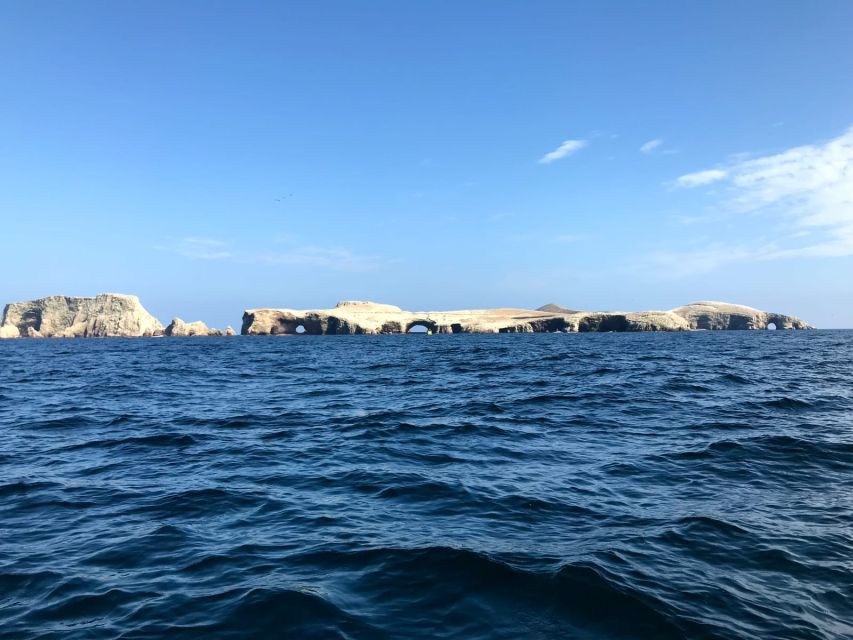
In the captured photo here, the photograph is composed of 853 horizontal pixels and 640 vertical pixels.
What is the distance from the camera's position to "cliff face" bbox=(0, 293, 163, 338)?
486ft

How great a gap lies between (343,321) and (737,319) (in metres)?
123

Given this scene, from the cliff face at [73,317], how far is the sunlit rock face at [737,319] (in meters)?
171

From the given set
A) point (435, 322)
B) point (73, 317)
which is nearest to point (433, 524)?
point (435, 322)

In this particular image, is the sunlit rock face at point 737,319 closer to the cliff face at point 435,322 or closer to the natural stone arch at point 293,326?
the cliff face at point 435,322

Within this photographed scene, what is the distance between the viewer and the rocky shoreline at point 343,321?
440 feet

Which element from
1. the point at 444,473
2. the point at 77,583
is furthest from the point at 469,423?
the point at 77,583

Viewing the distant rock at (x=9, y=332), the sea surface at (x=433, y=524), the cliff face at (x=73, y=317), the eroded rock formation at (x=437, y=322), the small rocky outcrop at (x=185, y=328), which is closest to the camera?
the sea surface at (x=433, y=524)

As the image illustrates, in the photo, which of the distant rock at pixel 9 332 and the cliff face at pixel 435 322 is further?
the distant rock at pixel 9 332

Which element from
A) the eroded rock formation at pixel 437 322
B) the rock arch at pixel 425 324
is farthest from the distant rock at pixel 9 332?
the rock arch at pixel 425 324

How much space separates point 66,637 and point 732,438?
1341 centimetres

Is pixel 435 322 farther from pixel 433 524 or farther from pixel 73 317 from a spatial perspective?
pixel 433 524

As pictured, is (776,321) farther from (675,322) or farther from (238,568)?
(238,568)

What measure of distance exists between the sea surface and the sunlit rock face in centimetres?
16393

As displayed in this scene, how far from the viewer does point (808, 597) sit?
5.48m
